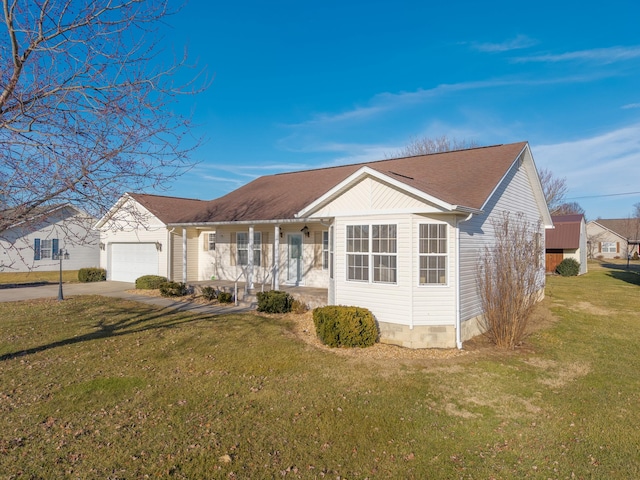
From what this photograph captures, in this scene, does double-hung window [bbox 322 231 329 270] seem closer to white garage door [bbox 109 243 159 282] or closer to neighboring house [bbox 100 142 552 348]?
neighboring house [bbox 100 142 552 348]

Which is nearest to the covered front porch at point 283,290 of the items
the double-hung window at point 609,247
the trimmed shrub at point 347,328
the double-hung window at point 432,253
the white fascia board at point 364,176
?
the trimmed shrub at point 347,328

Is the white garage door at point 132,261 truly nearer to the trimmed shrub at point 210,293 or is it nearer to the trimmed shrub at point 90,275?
the trimmed shrub at point 90,275

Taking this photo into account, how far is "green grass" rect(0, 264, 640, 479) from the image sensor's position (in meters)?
4.39

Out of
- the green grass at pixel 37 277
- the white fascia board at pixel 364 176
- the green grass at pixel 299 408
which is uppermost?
the white fascia board at pixel 364 176

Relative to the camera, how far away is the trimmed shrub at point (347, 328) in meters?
8.95

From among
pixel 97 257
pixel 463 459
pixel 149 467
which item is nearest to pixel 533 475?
pixel 463 459

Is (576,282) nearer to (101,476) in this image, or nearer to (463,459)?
(463,459)

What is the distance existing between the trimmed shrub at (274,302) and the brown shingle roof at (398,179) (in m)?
2.72

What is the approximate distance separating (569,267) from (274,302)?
74.3ft

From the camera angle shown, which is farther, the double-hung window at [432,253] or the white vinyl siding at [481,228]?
the white vinyl siding at [481,228]

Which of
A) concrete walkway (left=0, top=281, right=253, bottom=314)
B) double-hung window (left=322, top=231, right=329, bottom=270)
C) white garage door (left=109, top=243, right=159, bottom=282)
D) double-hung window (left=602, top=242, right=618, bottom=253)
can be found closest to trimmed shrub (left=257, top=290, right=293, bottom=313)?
concrete walkway (left=0, top=281, right=253, bottom=314)

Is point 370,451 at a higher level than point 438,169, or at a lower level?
lower

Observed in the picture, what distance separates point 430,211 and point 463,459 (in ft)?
17.5

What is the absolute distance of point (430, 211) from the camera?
343 inches
